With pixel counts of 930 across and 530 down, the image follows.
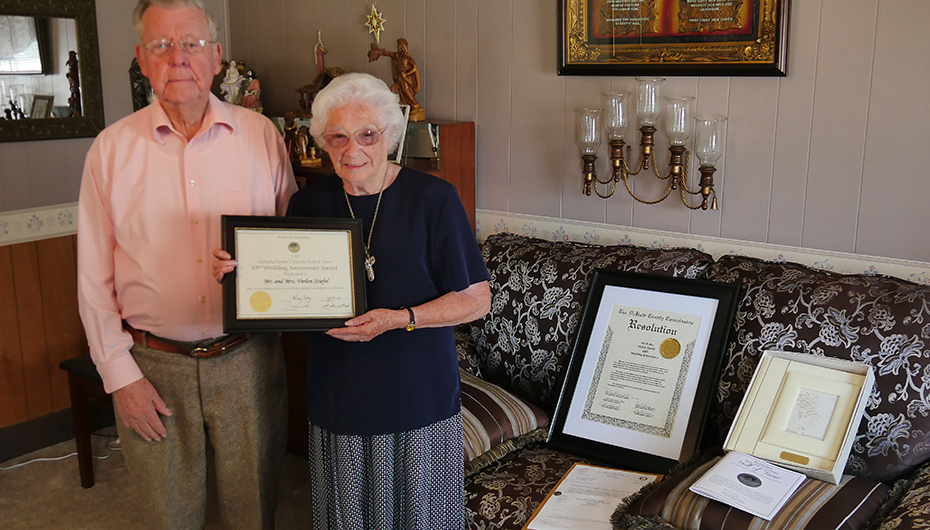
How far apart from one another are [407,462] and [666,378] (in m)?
0.83

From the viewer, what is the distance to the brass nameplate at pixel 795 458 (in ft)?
6.22

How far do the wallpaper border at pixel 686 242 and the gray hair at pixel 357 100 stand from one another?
120 cm

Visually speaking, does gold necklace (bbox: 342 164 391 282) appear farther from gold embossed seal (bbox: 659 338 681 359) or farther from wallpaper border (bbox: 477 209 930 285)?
wallpaper border (bbox: 477 209 930 285)

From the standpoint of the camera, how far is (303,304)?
5.73 feet

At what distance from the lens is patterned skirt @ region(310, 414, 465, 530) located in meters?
1.79

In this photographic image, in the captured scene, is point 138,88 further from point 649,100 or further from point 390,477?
point 390,477

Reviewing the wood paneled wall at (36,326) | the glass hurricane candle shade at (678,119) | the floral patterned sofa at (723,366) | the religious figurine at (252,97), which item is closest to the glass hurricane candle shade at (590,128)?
the glass hurricane candle shade at (678,119)

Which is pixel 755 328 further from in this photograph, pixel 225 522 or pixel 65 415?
pixel 65 415

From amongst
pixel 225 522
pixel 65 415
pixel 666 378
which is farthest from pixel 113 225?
pixel 65 415

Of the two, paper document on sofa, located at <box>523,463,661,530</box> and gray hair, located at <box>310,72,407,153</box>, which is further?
paper document on sofa, located at <box>523,463,661,530</box>

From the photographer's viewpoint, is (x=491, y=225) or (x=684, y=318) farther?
(x=491, y=225)

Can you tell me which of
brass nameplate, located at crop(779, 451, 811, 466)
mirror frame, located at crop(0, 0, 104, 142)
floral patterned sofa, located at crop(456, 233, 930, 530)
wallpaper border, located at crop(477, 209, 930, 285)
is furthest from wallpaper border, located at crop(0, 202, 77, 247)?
brass nameplate, located at crop(779, 451, 811, 466)

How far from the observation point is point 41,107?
3.18 meters

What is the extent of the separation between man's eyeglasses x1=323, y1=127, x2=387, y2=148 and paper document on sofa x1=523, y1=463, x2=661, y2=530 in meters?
0.98
